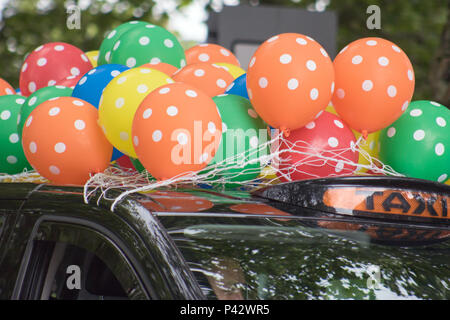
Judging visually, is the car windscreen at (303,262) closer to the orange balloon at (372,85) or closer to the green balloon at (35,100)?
the orange balloon at (372,85)

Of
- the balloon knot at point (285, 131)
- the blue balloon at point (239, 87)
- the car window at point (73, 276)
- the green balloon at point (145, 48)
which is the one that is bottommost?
the car window at point (73, 276)

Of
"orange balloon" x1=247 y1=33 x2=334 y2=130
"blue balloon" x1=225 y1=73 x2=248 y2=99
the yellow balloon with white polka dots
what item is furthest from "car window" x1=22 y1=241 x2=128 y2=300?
"blue balloon" x1=225 y1=73 x2=248 y2=99

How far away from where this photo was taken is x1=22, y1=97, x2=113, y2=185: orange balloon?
2.04 meters

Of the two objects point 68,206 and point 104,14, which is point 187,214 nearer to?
point 68,206

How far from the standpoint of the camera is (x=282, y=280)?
1.33m

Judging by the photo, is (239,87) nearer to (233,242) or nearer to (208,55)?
(208,55)

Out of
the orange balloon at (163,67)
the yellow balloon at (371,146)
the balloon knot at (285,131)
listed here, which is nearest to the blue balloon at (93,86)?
the orange balloon at (163,67)

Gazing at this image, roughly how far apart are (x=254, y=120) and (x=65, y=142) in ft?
2.08

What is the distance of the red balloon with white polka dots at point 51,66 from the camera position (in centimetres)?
304

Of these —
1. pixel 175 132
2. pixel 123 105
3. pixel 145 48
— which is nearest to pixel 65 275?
pixel 175 132

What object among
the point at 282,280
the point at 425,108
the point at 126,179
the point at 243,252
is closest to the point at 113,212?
the point at 243,252

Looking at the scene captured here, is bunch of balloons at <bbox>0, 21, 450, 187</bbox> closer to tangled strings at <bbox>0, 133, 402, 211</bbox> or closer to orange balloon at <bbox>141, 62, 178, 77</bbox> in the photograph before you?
tangled strings at <bbox>0, 133, 402, 211</bbox>

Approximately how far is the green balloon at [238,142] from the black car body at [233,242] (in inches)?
8.9

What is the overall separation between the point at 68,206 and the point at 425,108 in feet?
4.54
